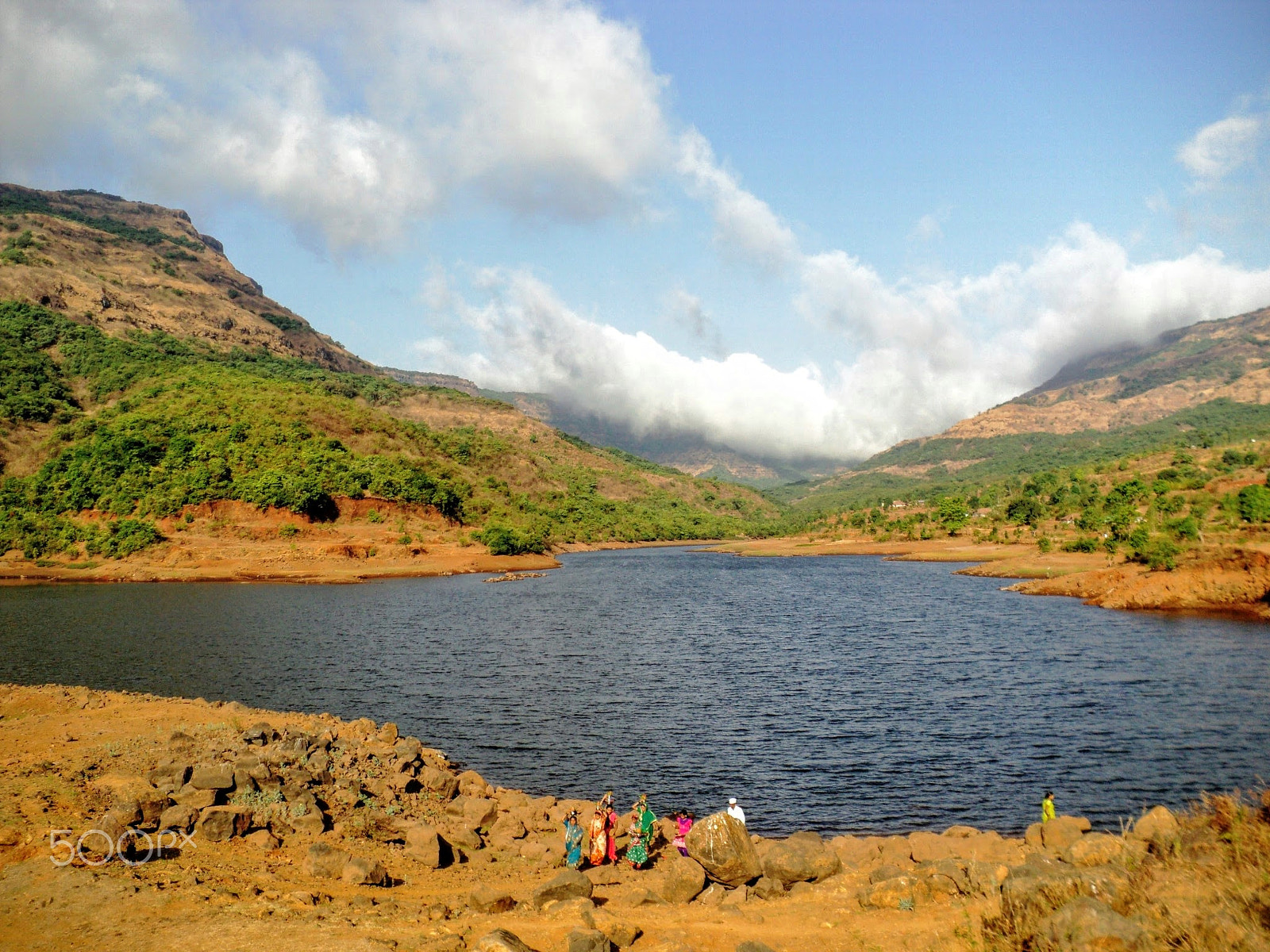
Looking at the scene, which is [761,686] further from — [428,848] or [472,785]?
[428,848]

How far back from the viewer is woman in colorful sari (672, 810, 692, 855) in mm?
21500

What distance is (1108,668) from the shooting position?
45.9m

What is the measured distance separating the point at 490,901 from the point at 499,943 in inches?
144

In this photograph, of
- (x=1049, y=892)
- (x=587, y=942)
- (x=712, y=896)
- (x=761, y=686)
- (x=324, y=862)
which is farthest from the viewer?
(x=761, y=686)

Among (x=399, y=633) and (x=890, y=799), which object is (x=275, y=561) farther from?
(x=890, y=799)

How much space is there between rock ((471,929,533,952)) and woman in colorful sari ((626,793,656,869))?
771 centimetres

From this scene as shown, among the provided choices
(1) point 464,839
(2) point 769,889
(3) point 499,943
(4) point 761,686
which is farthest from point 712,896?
(4) point 761,686

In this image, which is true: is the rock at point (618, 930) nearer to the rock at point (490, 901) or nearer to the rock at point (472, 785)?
the rock at point (490, 901)

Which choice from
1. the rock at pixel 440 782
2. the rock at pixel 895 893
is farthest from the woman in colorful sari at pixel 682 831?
the rock at pixel 440 782

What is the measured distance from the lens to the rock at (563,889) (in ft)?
57.9

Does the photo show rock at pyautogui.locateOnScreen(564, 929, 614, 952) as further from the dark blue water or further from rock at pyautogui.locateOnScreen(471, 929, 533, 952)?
the dark blue water

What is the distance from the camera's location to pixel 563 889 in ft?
58.6

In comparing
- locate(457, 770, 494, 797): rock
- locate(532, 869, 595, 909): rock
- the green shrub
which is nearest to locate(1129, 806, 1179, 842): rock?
locate(532, 869, 595, 909): rock

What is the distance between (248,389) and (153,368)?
25.5 metres
